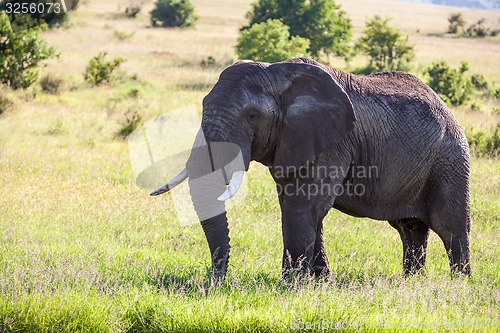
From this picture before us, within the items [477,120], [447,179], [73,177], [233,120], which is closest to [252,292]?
[233,120]

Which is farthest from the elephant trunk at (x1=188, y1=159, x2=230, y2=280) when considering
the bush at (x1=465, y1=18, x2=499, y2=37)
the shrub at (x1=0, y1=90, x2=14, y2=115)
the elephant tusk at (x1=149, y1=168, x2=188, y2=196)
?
the bush at (x1=465, y1=18, x2=499, y2=37)

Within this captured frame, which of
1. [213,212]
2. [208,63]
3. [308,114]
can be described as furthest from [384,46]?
[213,212]

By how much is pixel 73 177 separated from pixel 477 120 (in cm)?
1013

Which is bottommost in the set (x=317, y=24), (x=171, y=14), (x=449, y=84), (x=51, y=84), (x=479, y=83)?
(x=171, y=14)

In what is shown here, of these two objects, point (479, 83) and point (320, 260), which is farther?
point (479, 83)

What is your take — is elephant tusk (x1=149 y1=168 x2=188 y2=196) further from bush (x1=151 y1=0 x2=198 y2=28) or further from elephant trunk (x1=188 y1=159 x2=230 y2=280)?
bush (x1=151 y1=0 x2=198 y2=28)

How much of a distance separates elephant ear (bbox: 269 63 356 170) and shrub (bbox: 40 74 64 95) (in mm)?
15363

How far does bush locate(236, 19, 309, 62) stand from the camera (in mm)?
26000

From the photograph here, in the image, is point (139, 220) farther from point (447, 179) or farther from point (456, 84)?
point (456, 84)

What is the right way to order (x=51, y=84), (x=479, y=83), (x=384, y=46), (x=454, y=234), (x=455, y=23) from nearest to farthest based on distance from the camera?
(x=454, y=234) < (x=51, y=84) < (x=479, y=83) < (x=384, y=46) < (x=455, y=23)

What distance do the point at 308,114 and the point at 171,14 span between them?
45.7 m

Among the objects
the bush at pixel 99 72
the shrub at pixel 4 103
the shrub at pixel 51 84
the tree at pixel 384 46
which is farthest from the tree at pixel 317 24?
the shrub at pixel 4 103

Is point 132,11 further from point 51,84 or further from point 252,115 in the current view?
point 252,115

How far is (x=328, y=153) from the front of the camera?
6.91m
